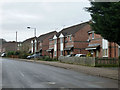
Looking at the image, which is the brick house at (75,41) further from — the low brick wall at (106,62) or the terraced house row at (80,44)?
the low brick wall at (106,62)

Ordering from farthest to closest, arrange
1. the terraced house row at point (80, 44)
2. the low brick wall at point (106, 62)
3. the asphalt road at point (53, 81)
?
the terraced house row at point (80, 44) → the low brick wall at point (106, 62) → the asphalt road at point (53, 81)

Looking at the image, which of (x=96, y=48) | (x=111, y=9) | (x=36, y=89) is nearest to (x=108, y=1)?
(x=111, y=9)

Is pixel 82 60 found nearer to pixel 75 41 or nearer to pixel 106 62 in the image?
pixel 106 62

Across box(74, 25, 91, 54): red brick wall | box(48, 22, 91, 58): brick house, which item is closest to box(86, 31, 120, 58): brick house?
box(74, 25, 91, 54): red brick wall

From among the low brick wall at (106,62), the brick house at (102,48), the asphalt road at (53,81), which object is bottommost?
the asphalt road at (53,81)

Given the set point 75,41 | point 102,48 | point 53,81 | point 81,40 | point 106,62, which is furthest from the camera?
point 81,40

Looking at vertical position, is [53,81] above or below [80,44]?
below

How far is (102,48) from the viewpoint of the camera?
35.5 metres

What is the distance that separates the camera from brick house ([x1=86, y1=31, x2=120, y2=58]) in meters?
32.1

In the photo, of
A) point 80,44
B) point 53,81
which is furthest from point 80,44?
point 53,81

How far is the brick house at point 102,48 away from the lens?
32094mm

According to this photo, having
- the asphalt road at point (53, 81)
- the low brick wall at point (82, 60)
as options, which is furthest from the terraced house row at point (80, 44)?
the asphalt road at point (53, 81)

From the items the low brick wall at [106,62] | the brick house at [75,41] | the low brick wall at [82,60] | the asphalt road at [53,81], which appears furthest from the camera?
the brick house at [75,41]

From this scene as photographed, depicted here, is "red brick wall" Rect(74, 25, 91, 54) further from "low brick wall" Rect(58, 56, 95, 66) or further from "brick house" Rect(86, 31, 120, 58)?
"low brick wall" Rect(58, 56, 95, 66)
